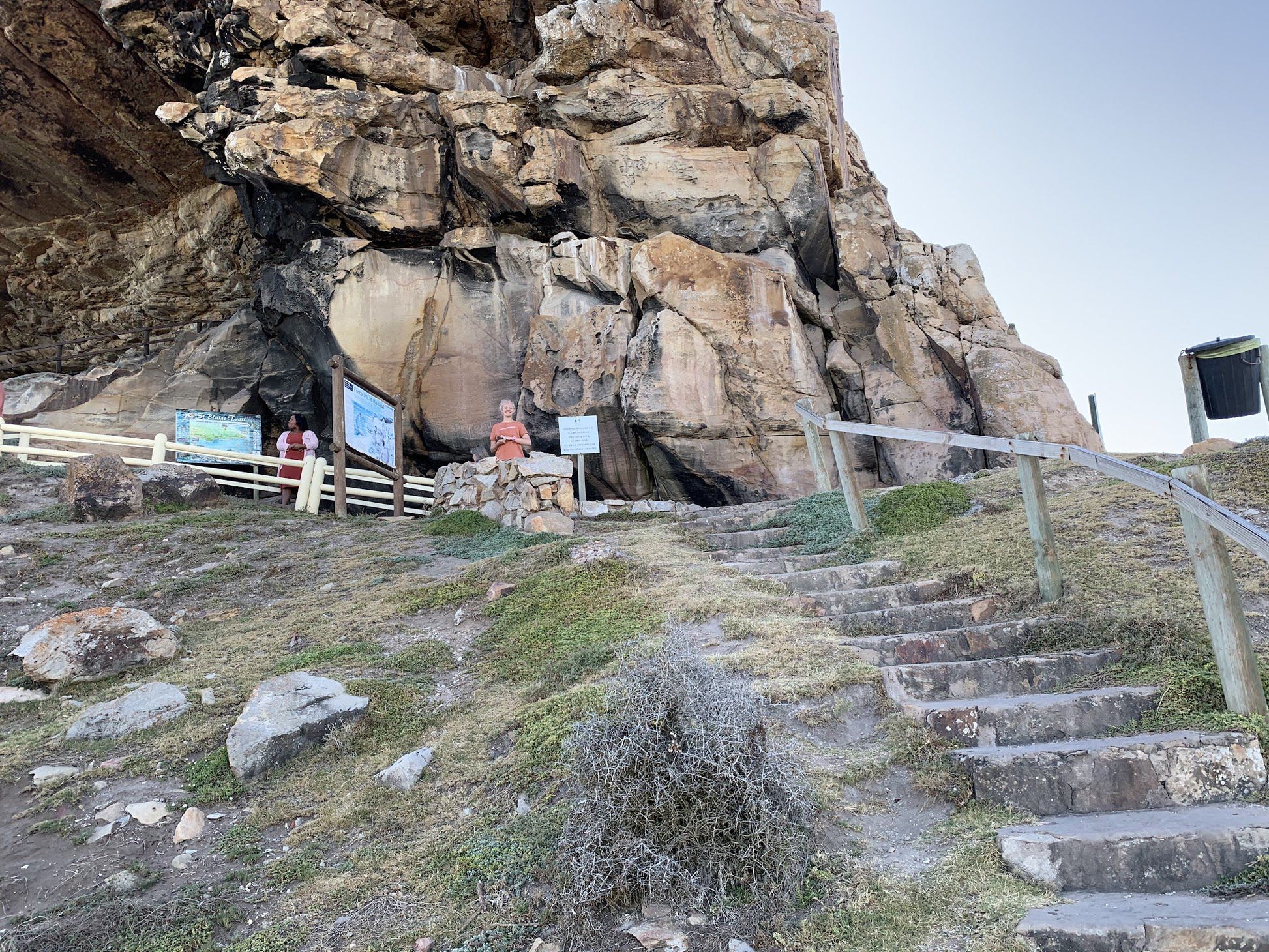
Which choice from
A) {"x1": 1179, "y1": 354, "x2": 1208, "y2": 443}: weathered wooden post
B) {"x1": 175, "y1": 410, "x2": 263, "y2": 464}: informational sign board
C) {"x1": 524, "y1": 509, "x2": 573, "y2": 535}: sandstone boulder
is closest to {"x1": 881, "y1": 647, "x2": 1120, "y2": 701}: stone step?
{"x1": 1179, "y1": 354, "x2": 1208, "y2": 443}: weathered wooden post

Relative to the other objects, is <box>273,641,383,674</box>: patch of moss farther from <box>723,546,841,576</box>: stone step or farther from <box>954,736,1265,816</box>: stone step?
<box>954,736,1265,816</box>: stone step

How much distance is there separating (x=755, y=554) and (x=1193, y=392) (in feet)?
14.4

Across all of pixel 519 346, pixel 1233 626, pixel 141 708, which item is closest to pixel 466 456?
pixel 519 346

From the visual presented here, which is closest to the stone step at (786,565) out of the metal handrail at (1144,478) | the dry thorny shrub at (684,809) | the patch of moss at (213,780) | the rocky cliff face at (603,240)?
the metal handrail at (1144,478)

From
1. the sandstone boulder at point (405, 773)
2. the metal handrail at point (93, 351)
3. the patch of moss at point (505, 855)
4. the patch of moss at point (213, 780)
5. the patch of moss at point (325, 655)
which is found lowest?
the patch of moss at point (505, 855)

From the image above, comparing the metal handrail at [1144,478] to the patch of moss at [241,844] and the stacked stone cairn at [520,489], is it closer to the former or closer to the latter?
the patch of moss at [241,844]

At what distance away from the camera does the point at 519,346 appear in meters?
15.5

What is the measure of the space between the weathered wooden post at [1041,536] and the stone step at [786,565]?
1.87 meters

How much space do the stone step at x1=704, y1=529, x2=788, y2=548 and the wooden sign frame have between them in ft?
18.5

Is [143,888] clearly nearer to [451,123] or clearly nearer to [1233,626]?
[1233,626]

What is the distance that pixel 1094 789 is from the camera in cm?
314

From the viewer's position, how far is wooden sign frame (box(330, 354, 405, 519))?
11000mm

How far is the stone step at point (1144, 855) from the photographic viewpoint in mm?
2717

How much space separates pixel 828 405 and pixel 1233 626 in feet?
38.3
